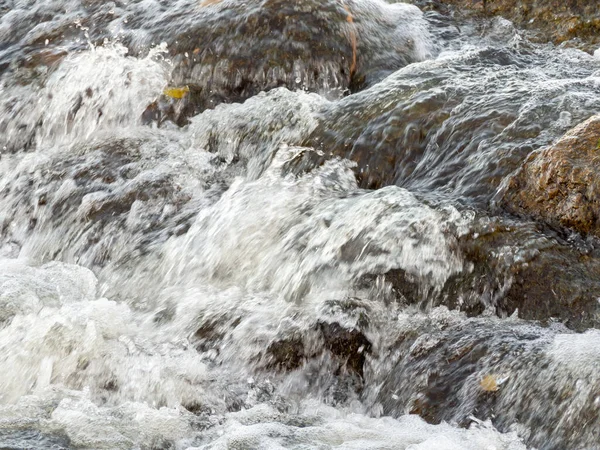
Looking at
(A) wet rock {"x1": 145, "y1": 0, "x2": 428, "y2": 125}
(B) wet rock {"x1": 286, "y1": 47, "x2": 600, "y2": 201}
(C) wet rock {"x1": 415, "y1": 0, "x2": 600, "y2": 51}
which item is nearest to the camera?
(B) wet rock {"x1": 286, "y1": 47, "x2": 600, "y2": 201}

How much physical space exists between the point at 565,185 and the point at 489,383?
144 centimetres

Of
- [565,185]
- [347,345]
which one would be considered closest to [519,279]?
[565,185]

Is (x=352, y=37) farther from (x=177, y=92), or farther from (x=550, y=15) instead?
(x=550, y=15)

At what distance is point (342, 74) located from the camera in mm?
7199

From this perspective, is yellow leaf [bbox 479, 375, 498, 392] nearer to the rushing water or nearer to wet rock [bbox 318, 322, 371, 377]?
the rushing water

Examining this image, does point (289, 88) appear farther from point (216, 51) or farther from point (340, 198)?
point (340, 198)

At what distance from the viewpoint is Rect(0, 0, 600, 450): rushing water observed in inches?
158

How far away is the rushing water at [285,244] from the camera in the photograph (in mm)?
4020

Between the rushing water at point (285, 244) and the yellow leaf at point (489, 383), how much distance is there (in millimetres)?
14

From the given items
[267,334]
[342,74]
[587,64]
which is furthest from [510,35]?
[267,334]

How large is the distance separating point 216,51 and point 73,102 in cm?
129

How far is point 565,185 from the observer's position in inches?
191

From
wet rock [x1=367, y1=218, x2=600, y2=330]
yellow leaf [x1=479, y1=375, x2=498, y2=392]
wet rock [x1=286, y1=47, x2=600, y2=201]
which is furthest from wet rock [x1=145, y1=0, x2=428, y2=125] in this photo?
yellow leaf [x1=479, y1=375, x2=498, y2=392]

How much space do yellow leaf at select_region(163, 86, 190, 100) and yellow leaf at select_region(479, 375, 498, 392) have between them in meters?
4.11
